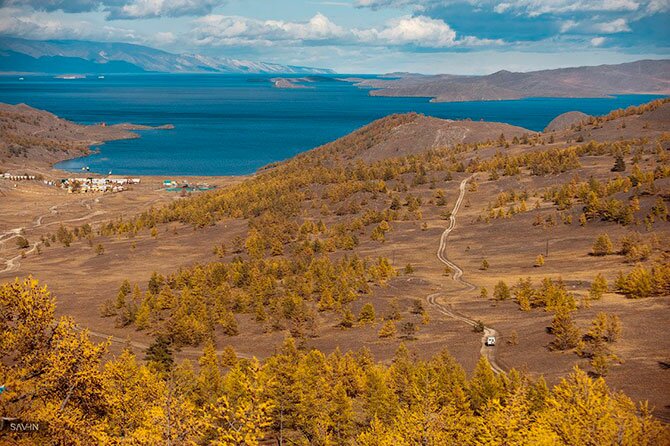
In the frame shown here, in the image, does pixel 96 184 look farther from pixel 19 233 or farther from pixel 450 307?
pixel 450 307

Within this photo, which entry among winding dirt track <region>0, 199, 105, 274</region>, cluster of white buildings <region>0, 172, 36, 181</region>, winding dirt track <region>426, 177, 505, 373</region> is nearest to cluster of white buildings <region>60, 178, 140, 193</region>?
cluster of white buildings <region>0, 172, 36, 181</region>

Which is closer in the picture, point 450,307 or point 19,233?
point 450,307

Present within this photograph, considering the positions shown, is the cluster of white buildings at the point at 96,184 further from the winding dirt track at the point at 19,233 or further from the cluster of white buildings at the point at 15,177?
the winding dirt track at the point at 19,233

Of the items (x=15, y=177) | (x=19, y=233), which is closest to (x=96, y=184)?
(x=15, y=177)

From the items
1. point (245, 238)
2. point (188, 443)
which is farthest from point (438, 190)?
point (188, 443)

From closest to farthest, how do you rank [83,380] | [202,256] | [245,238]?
[83,380] → [202,256] → [245,238]

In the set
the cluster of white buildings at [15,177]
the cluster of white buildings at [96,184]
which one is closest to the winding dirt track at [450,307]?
the cluster of white buildings at [96,184]

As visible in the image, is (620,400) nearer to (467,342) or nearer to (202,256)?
(467,342)

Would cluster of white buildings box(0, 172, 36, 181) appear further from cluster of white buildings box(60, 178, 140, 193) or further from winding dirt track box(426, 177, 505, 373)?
winding dirt track box(426, 177, 505, 373)
